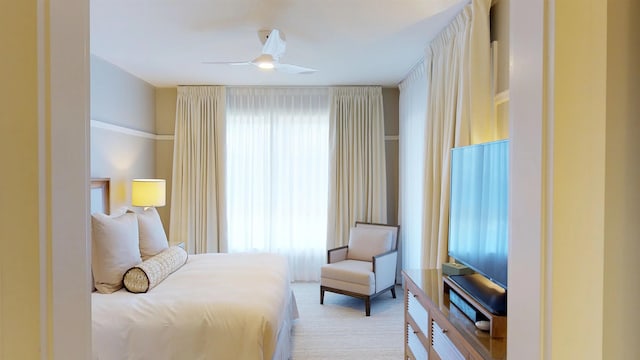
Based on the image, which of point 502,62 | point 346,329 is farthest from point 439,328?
point 346,329

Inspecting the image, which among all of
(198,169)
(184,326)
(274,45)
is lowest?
(184,326)

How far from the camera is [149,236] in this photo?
3.05 metres

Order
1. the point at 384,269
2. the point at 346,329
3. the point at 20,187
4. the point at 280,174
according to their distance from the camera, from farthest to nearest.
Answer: the point at 280,174 → the point at 384,269 → the point at 346,329 → the point at 20,187

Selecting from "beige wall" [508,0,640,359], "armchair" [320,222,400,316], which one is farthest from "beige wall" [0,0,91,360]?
"armchair" [320,222,400,316]

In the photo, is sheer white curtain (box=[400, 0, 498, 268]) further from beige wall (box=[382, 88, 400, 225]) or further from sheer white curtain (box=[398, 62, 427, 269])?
beige wall (box=[382, 88, 400, 225])

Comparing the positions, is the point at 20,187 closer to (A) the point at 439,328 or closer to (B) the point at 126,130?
(A) the point at 439,328

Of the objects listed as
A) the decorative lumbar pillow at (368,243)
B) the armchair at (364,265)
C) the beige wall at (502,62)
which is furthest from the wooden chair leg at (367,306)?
the beige wall at (502,62)

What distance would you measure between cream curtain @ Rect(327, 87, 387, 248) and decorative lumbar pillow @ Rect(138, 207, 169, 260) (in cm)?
236

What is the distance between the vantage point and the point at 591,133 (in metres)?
0.69

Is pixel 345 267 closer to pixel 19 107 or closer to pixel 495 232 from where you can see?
pixel 495 232

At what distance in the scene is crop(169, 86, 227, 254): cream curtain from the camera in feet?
15.9

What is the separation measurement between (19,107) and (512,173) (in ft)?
3.14

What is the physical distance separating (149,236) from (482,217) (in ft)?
8.83

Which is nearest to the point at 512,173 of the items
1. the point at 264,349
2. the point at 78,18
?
the point at 78,18
